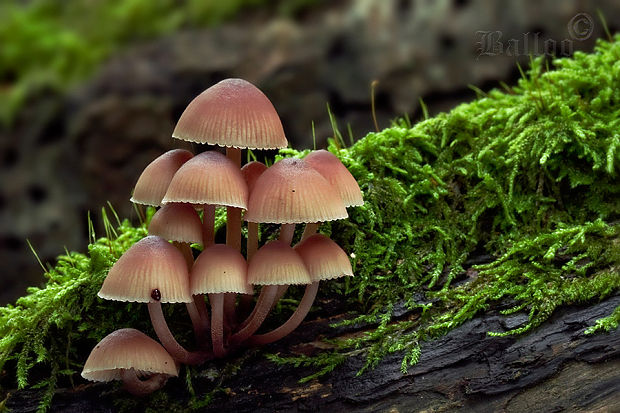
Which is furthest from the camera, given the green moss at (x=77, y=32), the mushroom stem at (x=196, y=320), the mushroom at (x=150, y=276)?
the green moss at (x=77, y=32)

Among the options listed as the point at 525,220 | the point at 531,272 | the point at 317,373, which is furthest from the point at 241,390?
the point at 525,220

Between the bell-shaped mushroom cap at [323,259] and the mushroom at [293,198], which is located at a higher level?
the mushroom at [293,198]

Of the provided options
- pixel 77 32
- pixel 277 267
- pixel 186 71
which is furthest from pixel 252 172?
pixel 77 32

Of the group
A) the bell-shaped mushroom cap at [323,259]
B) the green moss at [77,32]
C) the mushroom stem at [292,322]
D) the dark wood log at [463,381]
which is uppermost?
the green moss at [77,32]

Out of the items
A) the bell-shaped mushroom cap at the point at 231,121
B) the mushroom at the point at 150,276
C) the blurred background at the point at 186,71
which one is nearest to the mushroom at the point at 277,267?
the mushroom at the point at 150,276

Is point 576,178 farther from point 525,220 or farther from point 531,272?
point 531,272

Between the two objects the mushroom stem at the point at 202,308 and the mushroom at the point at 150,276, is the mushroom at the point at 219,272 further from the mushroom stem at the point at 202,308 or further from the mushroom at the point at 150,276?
the mushroom stem at the point at 202,308

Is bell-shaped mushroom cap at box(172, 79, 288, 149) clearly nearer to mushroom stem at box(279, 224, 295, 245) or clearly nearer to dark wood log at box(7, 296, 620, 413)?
mushroom stem at box(279, 224, 295, 245)
